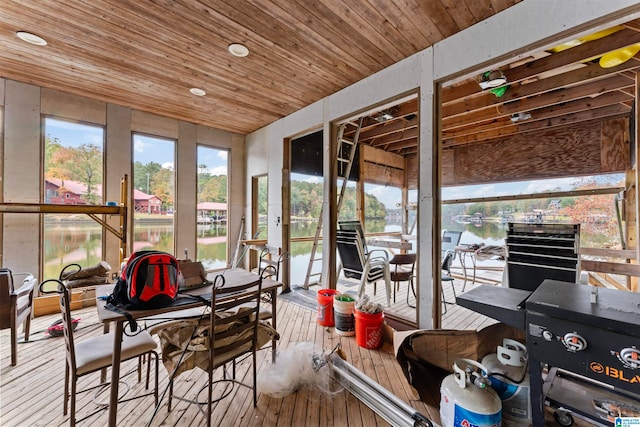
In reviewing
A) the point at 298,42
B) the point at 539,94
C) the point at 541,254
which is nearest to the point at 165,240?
the point at 298,42

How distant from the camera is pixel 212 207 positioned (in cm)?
575

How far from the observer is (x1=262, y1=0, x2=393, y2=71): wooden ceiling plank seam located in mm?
2381

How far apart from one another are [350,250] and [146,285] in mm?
2550

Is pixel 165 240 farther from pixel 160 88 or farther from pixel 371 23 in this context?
pixel 371 23

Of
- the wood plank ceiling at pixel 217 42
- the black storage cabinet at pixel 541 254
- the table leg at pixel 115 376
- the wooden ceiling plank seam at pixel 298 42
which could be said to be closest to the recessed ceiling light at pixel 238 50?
the wood plank ceiling at pixel 217 42

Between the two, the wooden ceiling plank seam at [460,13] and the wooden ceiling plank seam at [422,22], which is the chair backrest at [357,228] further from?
the wooden ceiling plank seam at [460,13]

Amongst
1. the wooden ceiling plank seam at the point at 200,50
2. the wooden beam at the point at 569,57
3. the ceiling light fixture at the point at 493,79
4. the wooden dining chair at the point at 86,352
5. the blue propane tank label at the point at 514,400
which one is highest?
the wooden ceiling plank seam at the point at 200,50

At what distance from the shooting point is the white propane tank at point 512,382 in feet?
5.24

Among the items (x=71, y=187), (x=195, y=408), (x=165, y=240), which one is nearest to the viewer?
(x=195, y=408)

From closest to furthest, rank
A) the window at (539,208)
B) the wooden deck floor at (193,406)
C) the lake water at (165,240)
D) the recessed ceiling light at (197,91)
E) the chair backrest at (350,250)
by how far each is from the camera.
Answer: the wooden deck floor at (193,406)
the chair backrest at (350,250)
the recessed ceiling light at (197,91)
the lake water at (165,240)
the window at (539,208)

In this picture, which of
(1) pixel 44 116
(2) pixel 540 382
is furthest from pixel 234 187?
(2) pixel 540 382

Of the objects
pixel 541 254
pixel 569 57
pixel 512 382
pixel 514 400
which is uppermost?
pixel 569 57

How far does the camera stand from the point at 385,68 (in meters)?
3.28

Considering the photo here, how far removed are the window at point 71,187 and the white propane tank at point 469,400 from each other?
17.4 feet
